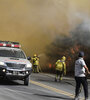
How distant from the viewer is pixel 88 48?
4200 cm

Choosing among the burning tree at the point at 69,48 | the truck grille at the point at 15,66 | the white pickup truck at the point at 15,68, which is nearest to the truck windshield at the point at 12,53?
the white pickup truck at the point at 15,68

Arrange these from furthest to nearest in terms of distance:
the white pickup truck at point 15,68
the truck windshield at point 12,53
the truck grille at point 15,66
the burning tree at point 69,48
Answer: the burning tree at point 69,48, the truck windshield at point 12,53, the truck grille at point 15,66, the white pickup truck at point 15,68

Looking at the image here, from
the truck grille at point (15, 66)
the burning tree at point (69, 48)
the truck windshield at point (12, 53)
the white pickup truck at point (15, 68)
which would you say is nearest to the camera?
the white pickup truck at point (15, 68)

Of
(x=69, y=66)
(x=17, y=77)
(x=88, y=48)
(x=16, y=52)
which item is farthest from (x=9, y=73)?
(x=69, y=66)

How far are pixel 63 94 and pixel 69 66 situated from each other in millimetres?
37381

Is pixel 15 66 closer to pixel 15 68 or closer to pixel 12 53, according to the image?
pixel 15 68

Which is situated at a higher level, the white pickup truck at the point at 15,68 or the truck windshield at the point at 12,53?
the truck windshield at the point at 12,53

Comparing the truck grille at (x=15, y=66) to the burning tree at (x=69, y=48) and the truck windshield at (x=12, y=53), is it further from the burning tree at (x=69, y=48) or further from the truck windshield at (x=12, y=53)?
the burning tree at (x=69, y=48)

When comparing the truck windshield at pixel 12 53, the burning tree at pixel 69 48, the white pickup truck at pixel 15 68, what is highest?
the burning tree at pixel 69 48

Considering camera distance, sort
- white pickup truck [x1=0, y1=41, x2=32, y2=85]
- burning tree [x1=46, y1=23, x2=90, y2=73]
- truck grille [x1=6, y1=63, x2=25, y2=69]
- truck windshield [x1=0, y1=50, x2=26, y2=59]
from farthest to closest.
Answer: burning tree [x1=46, y1=23, x2=90, y2=73]
truck windshield [x1=0, y1=50, x2=26, y2=59]
truck grille [x1=6, y1=63, x2=25, y2=69]
white pickup truck [x1=0, y1=41, x2=32, y2=85]

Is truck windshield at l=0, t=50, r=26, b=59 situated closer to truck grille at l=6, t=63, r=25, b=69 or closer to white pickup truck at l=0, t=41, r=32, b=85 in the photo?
white pickup truck at l=0, t=41, r=32, b=85

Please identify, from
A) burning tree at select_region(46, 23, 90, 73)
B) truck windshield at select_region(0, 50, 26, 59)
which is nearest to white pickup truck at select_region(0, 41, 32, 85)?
truck windshield at select_region(0, 50, 26, 59)

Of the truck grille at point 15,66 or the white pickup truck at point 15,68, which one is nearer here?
the white pickup truck at point 15,68

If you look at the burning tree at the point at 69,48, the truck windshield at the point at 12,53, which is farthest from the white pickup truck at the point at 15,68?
the burning tree at the point at 69,48
